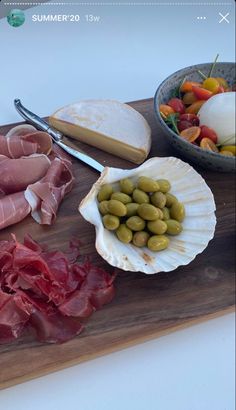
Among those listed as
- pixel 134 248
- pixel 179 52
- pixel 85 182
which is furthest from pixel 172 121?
pixel 179 52

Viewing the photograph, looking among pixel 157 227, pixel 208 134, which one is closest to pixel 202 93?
pixel 208 134

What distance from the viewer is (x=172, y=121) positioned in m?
1.05

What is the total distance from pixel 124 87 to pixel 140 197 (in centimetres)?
60

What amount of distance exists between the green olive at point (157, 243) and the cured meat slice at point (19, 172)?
28 centimetres

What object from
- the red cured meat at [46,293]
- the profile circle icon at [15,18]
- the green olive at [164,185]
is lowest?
the red cured meat at [46,293]

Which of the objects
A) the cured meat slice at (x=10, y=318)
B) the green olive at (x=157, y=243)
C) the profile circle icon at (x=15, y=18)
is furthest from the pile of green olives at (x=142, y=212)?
the profile circle icon at (x=15, y=18)

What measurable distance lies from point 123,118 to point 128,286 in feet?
1.40

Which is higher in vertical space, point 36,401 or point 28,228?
point 28,228

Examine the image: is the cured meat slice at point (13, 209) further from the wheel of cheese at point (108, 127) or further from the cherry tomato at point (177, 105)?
the cherry tomato at point (177, 105)

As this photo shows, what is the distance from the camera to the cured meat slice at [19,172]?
0.95 meters

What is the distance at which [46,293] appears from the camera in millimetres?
775

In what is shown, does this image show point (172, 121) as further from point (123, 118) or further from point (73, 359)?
point (73, 359)

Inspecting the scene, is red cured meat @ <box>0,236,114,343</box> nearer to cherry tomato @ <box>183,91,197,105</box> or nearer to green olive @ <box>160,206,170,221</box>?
green olive @ <box>160,206,170,221</box>

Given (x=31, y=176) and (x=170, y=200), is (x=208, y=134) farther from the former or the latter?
(x=31, y=176)
